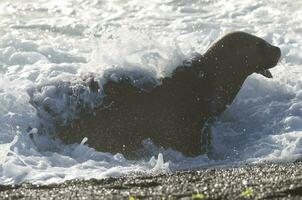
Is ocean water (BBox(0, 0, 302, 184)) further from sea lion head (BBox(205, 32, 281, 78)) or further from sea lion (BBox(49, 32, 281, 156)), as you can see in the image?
sea lion head (BBox(205, 32, 281, 78))

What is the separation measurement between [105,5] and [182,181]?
12899mm

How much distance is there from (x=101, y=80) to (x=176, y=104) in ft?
3.14

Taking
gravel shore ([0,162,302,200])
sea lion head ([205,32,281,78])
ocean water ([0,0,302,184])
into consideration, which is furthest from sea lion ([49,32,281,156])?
gravel shore ([0,162,302,200])

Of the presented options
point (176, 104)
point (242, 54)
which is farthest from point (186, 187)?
point (242, 54)

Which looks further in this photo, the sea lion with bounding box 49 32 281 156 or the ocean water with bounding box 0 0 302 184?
the sea lion with bounding box 49 32 281 156

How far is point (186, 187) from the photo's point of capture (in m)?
6.34

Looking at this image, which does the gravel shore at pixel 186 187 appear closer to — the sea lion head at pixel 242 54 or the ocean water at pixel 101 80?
the ocean water at pixel 101 80

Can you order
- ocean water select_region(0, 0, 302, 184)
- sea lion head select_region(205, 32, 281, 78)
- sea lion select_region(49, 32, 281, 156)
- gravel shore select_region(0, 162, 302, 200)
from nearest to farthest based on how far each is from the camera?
gravel shore select_region(0, 162, 302, 200)
ocean water select_region(0, 0, 302, 184)
sea lion select_region(49, 32, 281, 156)
sea lion head select_region(205, 32, 281, 78)

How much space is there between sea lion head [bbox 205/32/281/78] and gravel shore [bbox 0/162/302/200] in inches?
127

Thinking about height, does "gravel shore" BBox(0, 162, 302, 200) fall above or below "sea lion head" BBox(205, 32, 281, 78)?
below

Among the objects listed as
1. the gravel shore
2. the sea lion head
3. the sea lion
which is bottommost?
the gravel shore

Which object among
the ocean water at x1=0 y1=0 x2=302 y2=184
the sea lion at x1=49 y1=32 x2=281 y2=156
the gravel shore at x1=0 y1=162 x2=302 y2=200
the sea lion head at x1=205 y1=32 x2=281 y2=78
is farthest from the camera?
the sea lion head at x1=205 y1=32 x2=281 y2=78

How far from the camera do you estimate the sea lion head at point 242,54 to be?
10438 mm

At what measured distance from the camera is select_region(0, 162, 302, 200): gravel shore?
19.2ft
